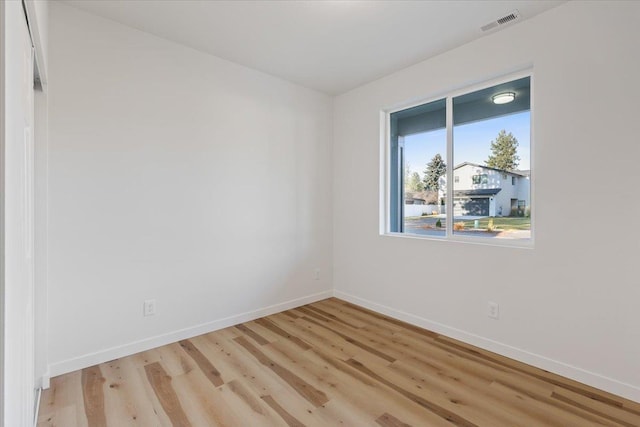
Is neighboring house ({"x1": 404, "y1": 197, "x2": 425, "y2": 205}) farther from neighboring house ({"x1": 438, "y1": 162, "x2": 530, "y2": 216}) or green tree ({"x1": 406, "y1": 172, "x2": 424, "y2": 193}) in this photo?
neighboring house ({"x1": 438, "y1": 162, "x2": 530, "y2": 216})

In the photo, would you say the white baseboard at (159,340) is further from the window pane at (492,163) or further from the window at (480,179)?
the window at (480,179)

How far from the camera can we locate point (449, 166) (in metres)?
3.11

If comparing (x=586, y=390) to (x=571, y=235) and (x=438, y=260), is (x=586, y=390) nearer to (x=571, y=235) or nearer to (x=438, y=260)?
(x=571, y=235)

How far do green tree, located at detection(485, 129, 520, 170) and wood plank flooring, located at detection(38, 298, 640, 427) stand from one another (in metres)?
1.62

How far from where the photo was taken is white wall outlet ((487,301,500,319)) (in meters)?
2.62

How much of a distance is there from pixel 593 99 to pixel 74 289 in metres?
3.95

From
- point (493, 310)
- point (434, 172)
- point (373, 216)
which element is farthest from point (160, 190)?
point (493, 310)

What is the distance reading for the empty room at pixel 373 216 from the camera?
201cm

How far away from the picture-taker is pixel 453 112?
310cm

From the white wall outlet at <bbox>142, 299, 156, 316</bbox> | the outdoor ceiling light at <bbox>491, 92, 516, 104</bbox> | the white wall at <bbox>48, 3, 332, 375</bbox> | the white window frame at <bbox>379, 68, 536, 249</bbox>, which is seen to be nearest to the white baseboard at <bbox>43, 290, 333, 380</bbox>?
the white wall at <bbox>48, 3, 332, 375</bbox>

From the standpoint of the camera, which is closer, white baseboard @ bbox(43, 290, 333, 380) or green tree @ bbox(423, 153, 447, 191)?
white baseboard @ bbox(43, 290, 333, 380)

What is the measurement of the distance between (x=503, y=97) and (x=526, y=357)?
218 centimetres

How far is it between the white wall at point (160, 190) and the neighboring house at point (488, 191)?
1.75 m

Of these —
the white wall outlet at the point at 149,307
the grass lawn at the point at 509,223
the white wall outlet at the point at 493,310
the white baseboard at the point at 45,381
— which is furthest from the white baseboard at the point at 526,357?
the white baseboard at the point at 45,381
